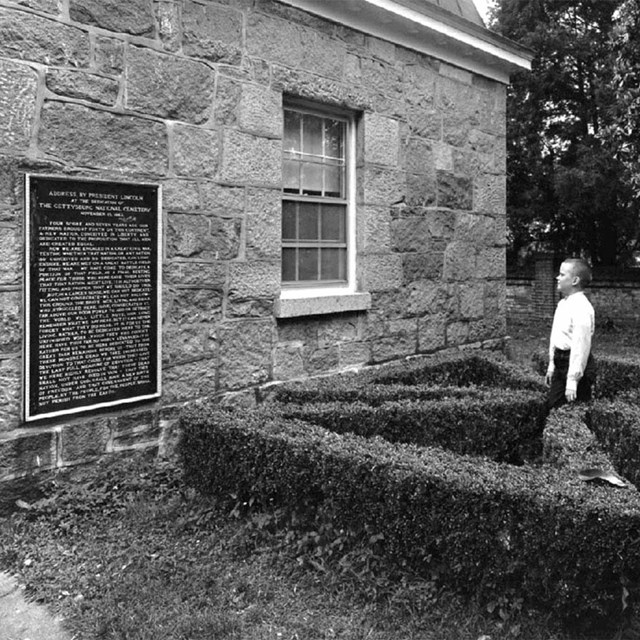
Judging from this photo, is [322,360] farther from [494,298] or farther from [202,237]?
[494,298]

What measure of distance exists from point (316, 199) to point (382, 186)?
0.79 meters

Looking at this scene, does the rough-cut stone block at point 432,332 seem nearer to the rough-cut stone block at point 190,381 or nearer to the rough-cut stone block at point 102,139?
the rough-cut stone block at point 190,381

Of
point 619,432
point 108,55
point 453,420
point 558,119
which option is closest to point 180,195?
point 108,55

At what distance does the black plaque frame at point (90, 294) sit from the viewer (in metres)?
4.71

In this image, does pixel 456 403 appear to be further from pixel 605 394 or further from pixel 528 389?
pixel 605 394

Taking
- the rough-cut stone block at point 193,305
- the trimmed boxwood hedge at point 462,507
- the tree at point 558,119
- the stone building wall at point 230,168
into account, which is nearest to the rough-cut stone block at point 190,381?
the stone building wall at point 230,168

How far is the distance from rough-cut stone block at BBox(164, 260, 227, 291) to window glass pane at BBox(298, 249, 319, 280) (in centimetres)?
108

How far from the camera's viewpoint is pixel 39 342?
473 centimetres

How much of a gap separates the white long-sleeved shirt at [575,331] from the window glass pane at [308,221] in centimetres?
251

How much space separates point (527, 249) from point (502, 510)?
67.8ft

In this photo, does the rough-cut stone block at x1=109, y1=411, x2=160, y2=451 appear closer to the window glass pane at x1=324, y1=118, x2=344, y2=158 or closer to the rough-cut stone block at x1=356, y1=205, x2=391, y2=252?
the rough-cut stone block at x1=356, y1=205, x2=391, y2=252

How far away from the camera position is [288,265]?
6730 mm

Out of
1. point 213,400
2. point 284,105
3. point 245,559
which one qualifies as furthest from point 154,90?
point 245,559

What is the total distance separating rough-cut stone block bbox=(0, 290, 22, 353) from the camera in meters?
4.61
